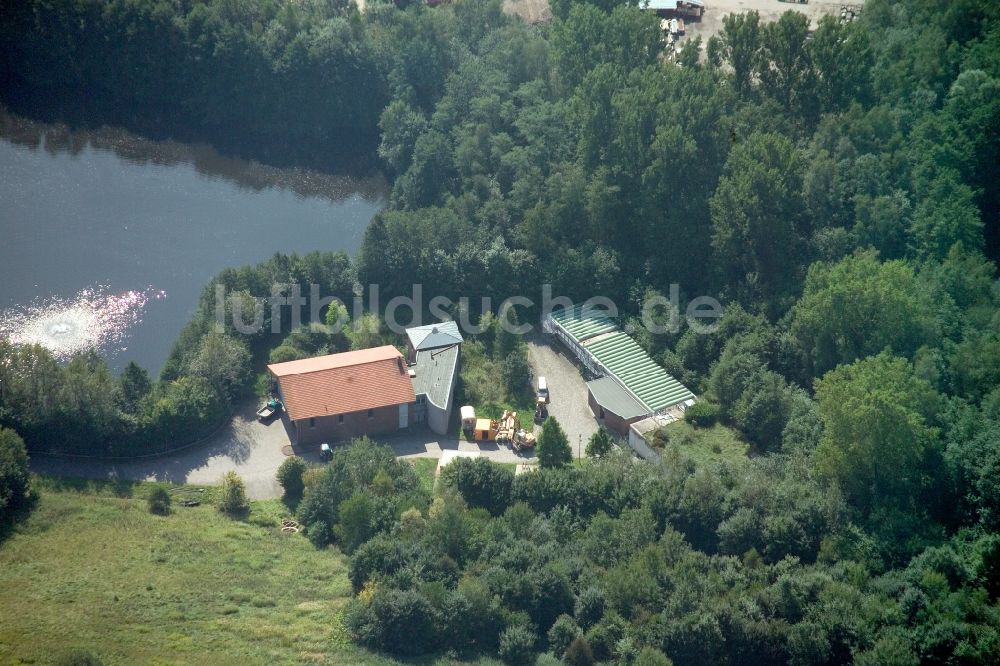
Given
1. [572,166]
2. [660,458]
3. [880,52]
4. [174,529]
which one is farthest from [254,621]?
[880,52]

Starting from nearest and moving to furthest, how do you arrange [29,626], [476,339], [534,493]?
[29,626]
[534,493]
[476,339]

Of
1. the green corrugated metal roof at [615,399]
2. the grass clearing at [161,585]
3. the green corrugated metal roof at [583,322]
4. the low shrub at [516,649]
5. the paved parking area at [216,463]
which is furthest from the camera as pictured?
the green corrugated metal roof at [583,322]

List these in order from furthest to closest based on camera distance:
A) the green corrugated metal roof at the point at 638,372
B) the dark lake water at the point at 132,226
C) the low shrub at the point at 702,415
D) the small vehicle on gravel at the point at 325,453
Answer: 1. the dark lake water at the point at 132,226
2. the green corrugated metal roof at the point at 638,372
3. the low shrub at the point at 702,415
4. the small vehicle on gravel at the point at 325,453

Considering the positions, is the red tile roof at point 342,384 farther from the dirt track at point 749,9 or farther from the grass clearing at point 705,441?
the dirt track at point 749,9

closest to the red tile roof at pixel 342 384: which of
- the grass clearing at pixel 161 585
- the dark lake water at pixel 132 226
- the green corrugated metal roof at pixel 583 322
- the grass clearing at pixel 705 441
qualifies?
the grass clearing at pixel 161 585

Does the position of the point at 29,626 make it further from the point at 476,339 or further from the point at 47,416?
the point at 476,339

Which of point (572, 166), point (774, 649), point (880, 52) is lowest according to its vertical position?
point (774, 649)

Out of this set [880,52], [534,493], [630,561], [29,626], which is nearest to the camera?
[29,626]
